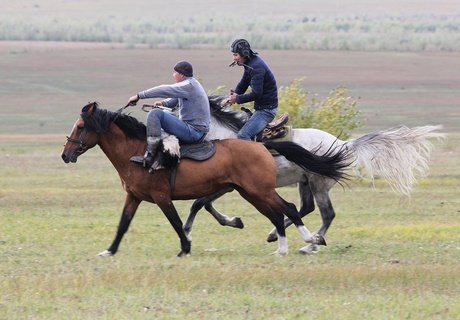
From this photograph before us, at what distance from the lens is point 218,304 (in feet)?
35.0

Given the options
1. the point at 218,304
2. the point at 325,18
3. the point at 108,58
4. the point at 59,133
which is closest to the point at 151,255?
the point at 218,304

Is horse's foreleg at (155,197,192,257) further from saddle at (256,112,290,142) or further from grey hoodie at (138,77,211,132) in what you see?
saddle at (256,112,290,142)

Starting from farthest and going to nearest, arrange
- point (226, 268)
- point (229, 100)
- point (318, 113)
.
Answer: point (318, 113)
point (229, 100)
point (226, 268)

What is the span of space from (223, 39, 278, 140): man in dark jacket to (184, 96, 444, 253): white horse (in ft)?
0.62

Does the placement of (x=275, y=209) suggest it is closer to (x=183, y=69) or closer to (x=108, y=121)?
(x=183, y=69)

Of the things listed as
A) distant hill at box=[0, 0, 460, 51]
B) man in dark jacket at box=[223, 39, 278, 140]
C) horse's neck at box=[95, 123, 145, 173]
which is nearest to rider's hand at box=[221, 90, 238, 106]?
man in dark jacket at box=[223, 39, 278, 140]

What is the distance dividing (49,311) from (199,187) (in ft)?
13.8

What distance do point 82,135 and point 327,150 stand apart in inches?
122

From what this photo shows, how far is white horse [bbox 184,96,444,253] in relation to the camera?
15.2 meters

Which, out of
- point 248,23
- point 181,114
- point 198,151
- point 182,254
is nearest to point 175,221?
point 182,254

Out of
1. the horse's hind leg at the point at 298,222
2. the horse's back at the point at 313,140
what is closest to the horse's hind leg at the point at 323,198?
the horse's back at the point at 313,140

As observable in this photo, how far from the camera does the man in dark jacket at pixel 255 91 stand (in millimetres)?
14923

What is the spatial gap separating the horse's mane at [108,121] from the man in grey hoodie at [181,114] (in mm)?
292

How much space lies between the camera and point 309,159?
1477 cm
